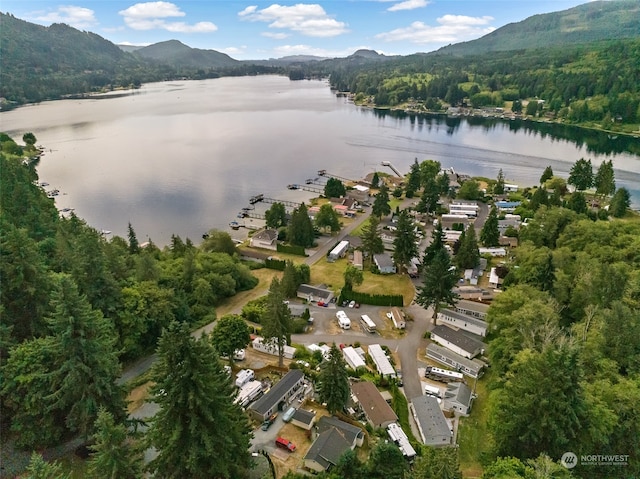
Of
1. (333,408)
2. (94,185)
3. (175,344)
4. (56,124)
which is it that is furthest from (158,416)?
(56,124)

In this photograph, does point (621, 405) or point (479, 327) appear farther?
point (479, 327)

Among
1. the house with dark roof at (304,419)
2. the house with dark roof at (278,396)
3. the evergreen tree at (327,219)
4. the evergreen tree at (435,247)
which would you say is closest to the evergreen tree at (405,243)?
the evergreen tree at (435,247)

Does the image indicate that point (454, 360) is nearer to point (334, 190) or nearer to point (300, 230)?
point (300, 230)

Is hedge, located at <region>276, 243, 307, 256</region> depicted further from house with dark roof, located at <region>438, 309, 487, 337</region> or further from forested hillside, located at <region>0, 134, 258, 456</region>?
house with dark roof, located at <region>438, 309, 487, 337</region>

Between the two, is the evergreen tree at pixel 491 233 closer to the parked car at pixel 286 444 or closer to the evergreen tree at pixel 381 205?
the evergreen tree at pixel 381 205

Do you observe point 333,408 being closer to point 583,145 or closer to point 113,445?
point 113,445

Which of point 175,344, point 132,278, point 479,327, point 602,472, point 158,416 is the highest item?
point 175,344

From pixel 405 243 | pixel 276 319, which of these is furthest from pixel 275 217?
pixel 276 319
